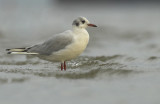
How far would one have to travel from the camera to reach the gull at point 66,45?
7.98 metres

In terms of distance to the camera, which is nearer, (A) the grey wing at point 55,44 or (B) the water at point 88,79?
(B) the water at point 88,79

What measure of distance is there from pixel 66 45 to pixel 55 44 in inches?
10.2

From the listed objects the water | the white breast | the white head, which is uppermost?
the white head

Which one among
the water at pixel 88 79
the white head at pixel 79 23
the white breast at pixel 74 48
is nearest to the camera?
the water at pixel 88 79

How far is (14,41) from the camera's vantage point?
1488cm

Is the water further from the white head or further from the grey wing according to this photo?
the white head

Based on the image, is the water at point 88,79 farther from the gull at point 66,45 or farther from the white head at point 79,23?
the white head at point 79,23

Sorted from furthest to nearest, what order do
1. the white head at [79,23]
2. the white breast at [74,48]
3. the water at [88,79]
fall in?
1. the white head at [79,23]
2. the white breast at [74,48]
3. the water at [88,79]

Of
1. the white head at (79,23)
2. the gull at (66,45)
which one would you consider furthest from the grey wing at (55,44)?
the white head at (79,23)

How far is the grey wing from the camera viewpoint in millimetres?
8016

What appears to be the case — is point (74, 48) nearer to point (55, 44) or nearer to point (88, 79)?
point (55, 44)

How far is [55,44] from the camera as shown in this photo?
26.8 feet

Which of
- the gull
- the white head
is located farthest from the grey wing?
the white head

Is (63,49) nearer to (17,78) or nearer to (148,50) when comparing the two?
(17,78)
